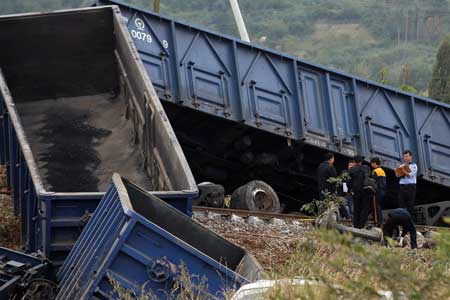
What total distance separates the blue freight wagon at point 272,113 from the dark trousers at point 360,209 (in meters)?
3.41

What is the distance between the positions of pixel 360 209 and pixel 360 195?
0.24 meters

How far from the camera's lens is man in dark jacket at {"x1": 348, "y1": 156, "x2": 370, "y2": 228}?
13.9 m

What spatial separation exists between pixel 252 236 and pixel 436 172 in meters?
6.45

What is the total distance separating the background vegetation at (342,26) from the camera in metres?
91.6

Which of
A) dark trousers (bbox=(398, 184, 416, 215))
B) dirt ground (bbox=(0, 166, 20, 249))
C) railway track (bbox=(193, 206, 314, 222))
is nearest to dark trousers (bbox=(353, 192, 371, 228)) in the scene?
railway track (bbox=(193, 206, 314, 222))

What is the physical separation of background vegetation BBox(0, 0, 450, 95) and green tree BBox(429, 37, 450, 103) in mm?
40919

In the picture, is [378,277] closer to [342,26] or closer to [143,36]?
[143,36]

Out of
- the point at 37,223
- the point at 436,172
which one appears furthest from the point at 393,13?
the point at 37,223

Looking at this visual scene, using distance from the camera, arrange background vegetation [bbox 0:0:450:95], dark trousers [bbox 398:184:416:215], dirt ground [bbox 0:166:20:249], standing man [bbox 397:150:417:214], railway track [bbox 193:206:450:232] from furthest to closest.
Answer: background vegetation [bbox 0:0:450:95] → dark trousers [bbox 398:184:416:215] → standing man [bbox 397:150:417:214] → railway track [bbox 193:206:450:232] → dirt ground [bbox 0:166:20:249]

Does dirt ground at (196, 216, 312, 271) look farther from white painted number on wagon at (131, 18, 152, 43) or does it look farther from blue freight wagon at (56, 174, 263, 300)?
white painted number on wagon at (131, 18, 152, 43)

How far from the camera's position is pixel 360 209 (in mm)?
14039

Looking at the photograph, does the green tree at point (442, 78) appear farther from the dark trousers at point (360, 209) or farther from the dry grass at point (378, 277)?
the dry grass at point (378, 277)

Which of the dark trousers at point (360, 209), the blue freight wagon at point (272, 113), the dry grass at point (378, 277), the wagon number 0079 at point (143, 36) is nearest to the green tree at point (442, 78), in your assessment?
the blue freight wagon at point (272, 113)

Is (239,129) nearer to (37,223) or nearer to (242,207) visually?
(242,207)
